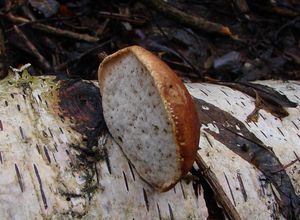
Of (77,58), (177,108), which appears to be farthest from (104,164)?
(77,58)

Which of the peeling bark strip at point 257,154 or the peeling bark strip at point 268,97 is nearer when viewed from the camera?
the peeling bark strip at point 257,154

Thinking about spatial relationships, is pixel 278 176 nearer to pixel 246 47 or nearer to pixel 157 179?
pixel 157 179

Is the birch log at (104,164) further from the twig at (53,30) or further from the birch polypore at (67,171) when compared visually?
the twig at (53,30)

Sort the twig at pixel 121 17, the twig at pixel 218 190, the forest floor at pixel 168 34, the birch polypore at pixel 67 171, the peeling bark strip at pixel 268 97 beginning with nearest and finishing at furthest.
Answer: the birch polypore at pixel 67 171
the twig at pixel 218 190
the peeling bark strip at pixel 268 97
the forest floor at pixel 168 34
the twig at pixel 121 17

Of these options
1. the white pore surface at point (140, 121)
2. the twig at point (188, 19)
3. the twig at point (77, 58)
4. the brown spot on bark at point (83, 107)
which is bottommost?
the twig at point (77, 58)

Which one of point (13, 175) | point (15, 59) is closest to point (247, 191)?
point (13, 175)

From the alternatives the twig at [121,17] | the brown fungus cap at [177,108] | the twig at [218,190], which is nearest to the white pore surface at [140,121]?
the brown fungus cap at [177,108]
